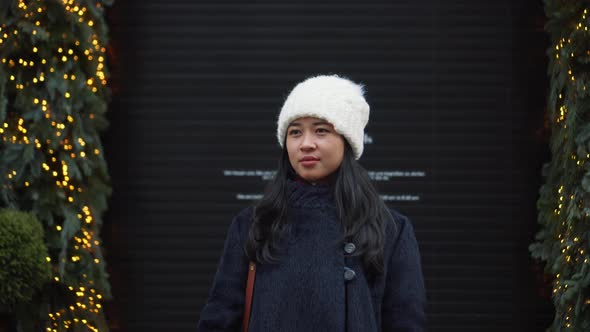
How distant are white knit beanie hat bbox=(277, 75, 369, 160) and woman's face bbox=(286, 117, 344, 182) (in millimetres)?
30

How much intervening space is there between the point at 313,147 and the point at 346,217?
10.8 inches

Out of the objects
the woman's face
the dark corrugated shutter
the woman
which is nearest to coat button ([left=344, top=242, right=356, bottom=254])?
the woman

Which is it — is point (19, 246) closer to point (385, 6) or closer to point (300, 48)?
point (300, 48)

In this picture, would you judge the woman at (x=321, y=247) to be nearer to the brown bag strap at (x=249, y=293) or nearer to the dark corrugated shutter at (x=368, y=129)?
the brown bag strap at (x=249, y=293)

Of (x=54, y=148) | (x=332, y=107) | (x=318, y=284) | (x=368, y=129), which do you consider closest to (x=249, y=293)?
(x=318, y=284)

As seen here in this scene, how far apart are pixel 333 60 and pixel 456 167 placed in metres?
1.15

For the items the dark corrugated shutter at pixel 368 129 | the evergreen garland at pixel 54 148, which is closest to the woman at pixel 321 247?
the evergreen garland at pixel 54 148

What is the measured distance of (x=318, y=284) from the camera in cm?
317

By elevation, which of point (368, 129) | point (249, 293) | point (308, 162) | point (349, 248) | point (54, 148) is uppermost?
point (368, 129)

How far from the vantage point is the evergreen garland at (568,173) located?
5.16 metres

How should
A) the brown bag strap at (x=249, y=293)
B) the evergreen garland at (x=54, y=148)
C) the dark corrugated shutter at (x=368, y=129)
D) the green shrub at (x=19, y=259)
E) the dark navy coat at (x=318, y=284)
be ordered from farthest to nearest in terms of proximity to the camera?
the dark corrugated shutter at (x=368, y=129)
the evergreen garland at (x=54, y=148)
the green shrub at (x=19, y=259)
the brown bag strap at (x=249, y=293)
the dark navy coat at (x=318, y=284)

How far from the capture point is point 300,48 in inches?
257

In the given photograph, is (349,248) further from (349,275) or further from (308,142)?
(308,142)

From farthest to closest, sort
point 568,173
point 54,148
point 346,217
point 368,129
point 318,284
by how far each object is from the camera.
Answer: point 368,129
point 54,148
point 568,173
point 346,217
point 318,284
